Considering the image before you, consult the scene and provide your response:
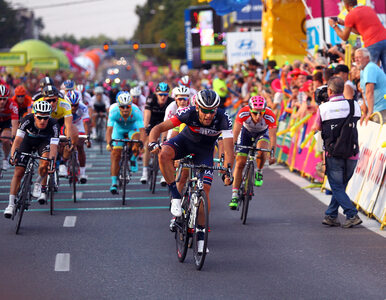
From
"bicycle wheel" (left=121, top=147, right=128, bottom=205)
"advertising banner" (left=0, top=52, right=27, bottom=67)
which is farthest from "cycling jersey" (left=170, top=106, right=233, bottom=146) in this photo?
"advertising banner" (left=0, top=52, right=27, bottom=67)

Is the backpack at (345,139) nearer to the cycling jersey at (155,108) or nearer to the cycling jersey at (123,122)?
the cycling jersey at (123,122)

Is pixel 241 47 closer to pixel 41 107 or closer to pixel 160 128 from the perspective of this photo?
pixel 41 107

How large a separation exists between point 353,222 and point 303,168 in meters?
5.97

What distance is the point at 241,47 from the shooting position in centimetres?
3875

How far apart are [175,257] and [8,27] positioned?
107 metres

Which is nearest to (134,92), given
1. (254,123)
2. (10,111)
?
(10,111)

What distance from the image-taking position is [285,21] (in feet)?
92.2

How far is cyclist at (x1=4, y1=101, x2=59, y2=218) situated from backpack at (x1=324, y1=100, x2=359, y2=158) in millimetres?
3764

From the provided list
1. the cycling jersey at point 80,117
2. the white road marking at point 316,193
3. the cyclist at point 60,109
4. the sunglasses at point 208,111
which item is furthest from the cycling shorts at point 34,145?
the white road marking at point 316,193

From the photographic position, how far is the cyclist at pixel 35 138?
11781mm

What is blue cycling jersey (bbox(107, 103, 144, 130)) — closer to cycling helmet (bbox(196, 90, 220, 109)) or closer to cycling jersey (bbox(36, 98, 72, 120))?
cycling jersey (bbox(36, 98, 72, 120))

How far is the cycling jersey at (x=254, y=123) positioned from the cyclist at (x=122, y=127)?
7.48 ft

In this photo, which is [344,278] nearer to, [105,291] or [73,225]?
[105,291]

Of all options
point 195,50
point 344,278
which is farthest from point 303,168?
point 195,50
